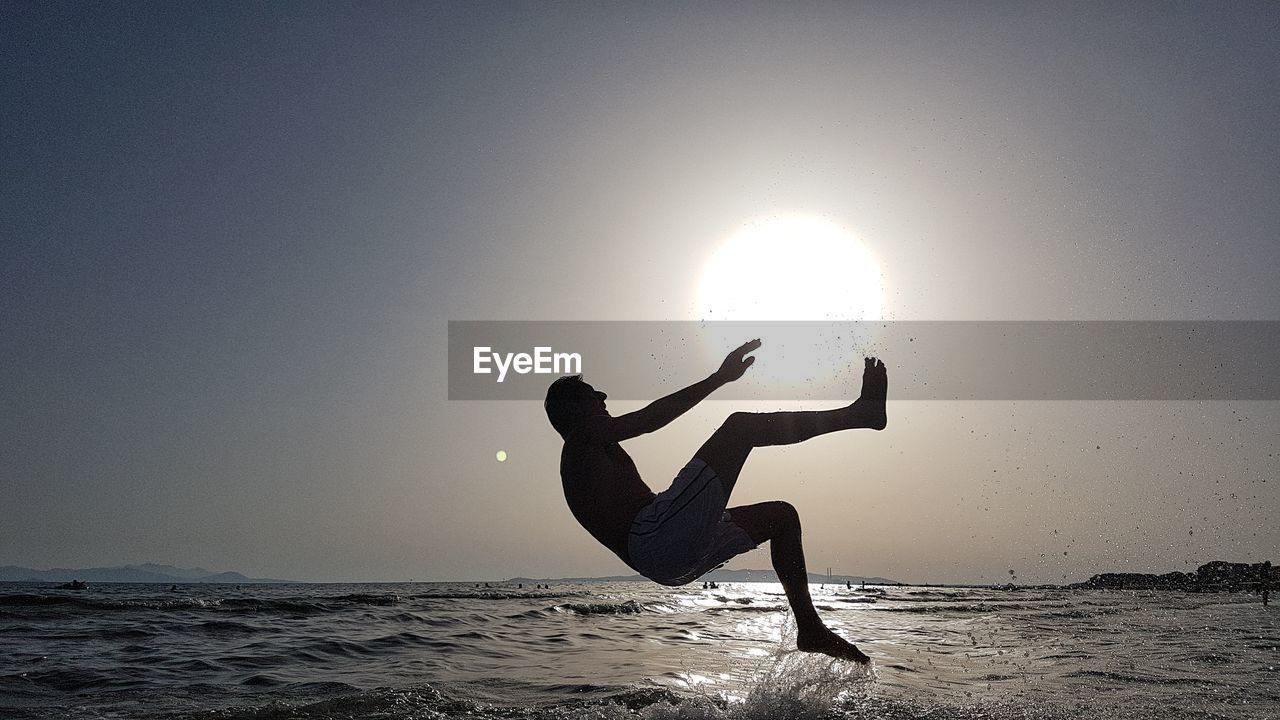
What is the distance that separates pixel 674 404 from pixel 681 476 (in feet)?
1.57

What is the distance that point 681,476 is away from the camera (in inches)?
175

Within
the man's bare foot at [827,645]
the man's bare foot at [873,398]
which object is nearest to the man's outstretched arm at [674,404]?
the man's bare foot at [873,398]

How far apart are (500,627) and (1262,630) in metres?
16.0

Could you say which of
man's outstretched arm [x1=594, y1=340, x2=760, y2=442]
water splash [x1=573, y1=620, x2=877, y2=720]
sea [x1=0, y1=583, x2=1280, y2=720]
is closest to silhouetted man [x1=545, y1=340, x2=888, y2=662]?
man's outstretched arm [x1=594, y1=340, x2=760, y2=442]

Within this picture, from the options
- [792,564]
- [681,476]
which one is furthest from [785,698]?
[681,476]

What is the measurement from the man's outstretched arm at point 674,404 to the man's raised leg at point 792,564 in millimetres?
978

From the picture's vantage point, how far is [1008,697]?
7.10 m

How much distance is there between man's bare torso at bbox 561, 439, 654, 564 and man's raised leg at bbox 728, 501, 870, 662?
2.24ft

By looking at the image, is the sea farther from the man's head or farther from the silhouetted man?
the man's head

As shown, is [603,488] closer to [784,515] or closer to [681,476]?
[681,476]

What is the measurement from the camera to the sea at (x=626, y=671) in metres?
6.56

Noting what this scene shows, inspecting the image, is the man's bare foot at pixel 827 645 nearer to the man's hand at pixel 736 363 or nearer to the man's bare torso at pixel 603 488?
the man's bare torso at pixel 603 488

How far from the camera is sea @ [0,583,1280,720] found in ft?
21.5

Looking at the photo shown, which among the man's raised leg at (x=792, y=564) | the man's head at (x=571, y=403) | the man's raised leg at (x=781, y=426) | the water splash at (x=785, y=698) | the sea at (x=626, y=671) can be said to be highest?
the man's head at (x=571, y=403)
